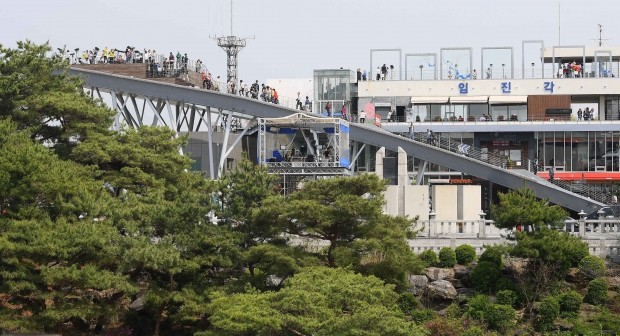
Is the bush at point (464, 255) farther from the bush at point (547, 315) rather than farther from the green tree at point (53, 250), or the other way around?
the green tree at point (53, 250)

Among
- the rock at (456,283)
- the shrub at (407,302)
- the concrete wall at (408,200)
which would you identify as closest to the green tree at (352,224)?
the shrub at (407,302)

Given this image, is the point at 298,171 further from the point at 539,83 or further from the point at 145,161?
the point at 539,83

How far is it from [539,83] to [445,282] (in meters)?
42.6

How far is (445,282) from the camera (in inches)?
1854

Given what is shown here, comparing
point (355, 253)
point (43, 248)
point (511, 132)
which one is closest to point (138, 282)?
point (43, 248)

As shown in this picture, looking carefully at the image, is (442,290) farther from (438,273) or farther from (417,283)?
(438,273)

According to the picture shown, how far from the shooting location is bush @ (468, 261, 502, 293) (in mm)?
46594

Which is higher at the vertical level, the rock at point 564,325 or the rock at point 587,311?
the rock at point 587,311

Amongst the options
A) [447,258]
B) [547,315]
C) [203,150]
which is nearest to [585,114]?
[203,150]

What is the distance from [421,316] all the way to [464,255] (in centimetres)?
499

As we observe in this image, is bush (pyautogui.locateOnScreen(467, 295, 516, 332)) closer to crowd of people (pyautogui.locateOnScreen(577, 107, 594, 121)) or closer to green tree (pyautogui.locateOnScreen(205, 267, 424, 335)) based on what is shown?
green tree (pyautogui.locateOnScreen(205, 267, 424, 335))

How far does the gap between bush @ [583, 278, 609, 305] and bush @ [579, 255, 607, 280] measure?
1.03 meters

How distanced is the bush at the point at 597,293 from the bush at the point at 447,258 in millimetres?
5108

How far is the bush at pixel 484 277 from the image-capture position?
1834 inches
